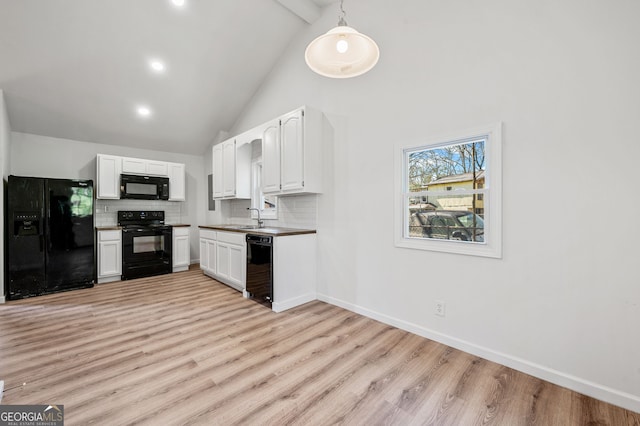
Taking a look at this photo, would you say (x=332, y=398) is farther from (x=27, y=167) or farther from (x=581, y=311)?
(x=27, y=167)

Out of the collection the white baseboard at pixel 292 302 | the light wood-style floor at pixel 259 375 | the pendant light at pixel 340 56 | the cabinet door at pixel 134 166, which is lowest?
the light wood-style floor at pixel 259 375

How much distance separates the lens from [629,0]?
5.76ft

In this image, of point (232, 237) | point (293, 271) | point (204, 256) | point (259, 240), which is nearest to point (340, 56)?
point (259, 240)

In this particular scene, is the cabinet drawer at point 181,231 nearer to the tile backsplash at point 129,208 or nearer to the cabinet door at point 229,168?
the tile backsplash at point 129,208

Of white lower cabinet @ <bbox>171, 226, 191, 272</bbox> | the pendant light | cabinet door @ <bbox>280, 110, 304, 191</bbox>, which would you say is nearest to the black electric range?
white lower cabinet @ <bbox>171, 226, 191, 272</bbox>

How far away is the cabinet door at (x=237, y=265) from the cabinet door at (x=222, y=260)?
0.10 meters

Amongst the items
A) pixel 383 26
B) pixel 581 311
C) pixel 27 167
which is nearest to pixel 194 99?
pixel 27 167

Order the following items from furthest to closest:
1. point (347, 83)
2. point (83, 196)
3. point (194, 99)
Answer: point (194, 99), point (83, 196), point (347, 83)

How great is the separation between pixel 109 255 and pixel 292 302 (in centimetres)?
346

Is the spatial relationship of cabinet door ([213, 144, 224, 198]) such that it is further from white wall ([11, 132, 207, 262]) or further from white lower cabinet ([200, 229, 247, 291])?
white wall ([11, 132, 207, 262])

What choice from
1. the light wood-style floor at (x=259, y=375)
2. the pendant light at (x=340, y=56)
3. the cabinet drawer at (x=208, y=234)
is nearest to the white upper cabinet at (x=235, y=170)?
the cabinet drawer at (x=208, y=234)

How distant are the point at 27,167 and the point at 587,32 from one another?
7.17 metres

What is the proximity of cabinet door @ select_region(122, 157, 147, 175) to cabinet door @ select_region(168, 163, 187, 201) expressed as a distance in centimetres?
46

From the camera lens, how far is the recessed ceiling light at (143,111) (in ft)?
15.5
